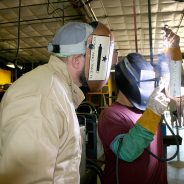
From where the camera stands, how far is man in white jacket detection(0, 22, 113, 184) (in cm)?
93

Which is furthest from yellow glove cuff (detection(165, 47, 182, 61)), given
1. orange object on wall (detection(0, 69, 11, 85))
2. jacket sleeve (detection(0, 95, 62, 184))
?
orange object on wall (detection(0, 69, 11, 85))

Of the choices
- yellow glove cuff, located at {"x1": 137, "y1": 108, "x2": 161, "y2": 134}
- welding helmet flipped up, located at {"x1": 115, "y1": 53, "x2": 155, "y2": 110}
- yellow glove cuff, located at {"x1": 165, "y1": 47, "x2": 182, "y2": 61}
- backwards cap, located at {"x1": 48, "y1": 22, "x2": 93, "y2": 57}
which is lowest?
yellow glove cuff, located at {"x1": 137, "y1": 108, "x2": 161, "y2": 134}

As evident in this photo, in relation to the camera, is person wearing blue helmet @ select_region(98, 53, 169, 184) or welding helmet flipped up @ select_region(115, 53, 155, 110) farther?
welding helmet flipped up @ select_region(115, 53, 155, 110)

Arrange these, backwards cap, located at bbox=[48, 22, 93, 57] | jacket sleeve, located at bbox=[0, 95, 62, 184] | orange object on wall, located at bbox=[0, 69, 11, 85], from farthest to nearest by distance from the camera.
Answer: orange object on wall, located at bbox=[0, 69, 11, 85] → backwards cap, located at bbox=[48, 22, 93, 57] → jacket sleeve, located at bbox=[0, 95, 62, 184]

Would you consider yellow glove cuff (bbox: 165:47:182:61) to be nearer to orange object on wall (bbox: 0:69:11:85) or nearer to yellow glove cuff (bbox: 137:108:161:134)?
yellow glove cuff (bbox: 137:108:161:134)

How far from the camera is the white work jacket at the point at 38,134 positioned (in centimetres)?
93

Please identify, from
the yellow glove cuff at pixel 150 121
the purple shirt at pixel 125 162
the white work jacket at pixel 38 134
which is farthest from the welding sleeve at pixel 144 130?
the white work jacket at pixel 38 134

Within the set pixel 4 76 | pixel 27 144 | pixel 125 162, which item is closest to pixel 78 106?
pixel 125 162

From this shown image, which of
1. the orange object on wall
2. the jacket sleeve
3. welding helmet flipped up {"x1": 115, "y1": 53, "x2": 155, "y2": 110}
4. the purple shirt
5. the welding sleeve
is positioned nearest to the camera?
the jacket sleeve

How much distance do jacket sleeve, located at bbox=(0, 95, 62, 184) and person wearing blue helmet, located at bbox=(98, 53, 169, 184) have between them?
23.2 inches

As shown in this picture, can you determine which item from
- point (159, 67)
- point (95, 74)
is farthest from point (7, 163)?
point (159, 67)

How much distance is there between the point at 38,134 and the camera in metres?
0.95

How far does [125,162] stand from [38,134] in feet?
2.71

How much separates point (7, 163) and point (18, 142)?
0.28 feet
